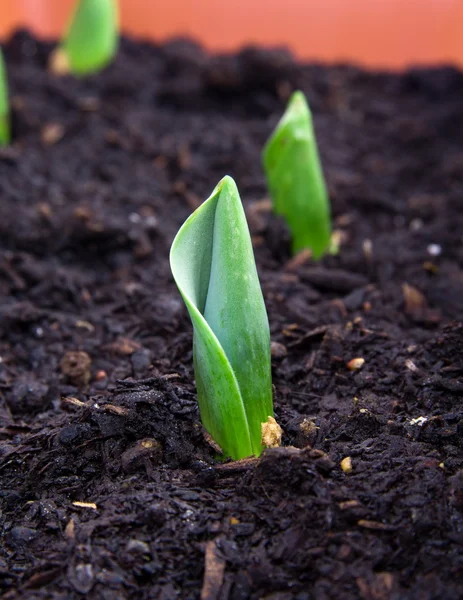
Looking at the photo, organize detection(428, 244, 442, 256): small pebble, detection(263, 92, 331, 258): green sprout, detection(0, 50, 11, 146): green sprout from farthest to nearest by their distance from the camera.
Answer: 1. detection(0, 50, 11, 146): green sprout
2. detection(428, 244, 442, 256): small pebble
3. detection(263, 92, 331, 258): green sprout

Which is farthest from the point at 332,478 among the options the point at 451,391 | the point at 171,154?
the point at 171,154

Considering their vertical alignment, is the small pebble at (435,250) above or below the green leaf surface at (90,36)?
below

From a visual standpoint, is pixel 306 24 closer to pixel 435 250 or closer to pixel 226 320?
pixel 435 250

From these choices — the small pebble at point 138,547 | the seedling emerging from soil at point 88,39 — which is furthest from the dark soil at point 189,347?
the seedling emerging from soil at point 88,39

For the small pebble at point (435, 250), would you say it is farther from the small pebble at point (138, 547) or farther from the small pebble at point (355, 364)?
the small pebble at point (138, 547)

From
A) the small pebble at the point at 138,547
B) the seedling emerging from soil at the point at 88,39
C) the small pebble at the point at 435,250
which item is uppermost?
the seedling emerging from soil at the point at 88,39

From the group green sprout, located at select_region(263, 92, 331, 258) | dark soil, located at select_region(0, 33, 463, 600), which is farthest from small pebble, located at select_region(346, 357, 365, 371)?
green sprout, located at select_region(263, 92, 331, 258)

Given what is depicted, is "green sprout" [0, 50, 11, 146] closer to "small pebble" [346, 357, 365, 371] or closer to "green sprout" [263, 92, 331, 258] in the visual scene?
"green sprout" [263, 92, 331, 258]
